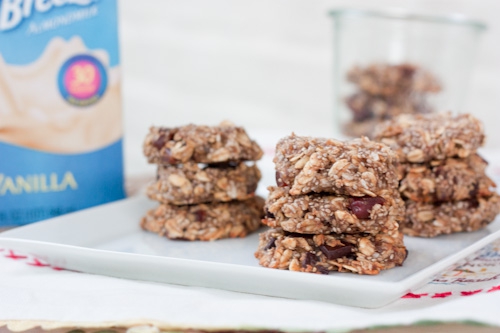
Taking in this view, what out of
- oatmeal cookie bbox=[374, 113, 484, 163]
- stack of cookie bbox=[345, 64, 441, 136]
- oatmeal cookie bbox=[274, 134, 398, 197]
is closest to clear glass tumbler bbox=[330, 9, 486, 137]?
stack of cookie bbox=[345, 64, 441, 136]

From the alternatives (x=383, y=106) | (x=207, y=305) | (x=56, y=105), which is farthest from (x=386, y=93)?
(x=207, y=305)

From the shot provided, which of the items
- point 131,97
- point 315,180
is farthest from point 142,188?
point 131,97

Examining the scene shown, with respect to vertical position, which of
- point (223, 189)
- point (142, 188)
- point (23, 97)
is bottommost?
point (142, 188)

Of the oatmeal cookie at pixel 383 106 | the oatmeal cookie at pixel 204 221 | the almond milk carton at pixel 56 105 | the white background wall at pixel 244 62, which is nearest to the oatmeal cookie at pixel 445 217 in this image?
the oatmeal cookie at pixel 204 221

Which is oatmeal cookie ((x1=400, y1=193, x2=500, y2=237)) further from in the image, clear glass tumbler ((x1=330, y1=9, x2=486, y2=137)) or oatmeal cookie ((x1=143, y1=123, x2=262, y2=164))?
clear glass tumbler ((x1=330, y1=9, x2=486, y2=137))

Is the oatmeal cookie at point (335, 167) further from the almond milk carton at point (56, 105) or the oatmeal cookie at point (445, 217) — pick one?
the almond milk carton at point (56, 105)

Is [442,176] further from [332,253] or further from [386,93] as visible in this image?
[386,93]

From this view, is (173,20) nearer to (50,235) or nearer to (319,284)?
(50,235)
